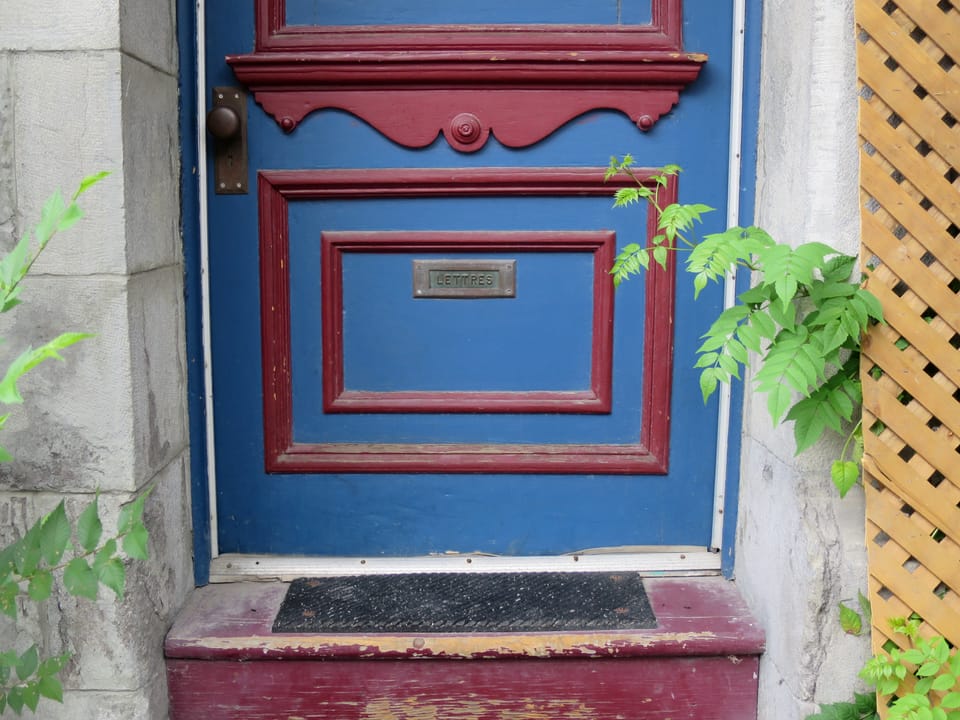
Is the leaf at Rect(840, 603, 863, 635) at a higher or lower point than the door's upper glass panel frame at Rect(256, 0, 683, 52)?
lower

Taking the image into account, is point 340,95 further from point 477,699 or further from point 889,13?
point 477,699

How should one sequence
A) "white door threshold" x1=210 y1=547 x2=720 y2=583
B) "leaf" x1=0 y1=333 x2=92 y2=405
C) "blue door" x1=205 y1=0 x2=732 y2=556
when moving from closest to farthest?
"leaf" x1=0 y1=333 x2=92 y2=405
"blue door" x1=205 y1=0 x2=732 y2=556
"white door threshold" x1=210 y1=547 x2=720 y2=583

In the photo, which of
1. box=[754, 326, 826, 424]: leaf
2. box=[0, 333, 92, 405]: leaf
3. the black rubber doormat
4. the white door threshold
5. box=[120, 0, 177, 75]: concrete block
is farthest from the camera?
the white door threshold

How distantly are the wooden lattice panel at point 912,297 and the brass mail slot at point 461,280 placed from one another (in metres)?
0.85

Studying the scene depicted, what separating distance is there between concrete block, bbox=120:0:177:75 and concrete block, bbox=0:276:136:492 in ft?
1.56

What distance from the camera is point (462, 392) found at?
242 centimetres

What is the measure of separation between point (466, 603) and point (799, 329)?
100 cm

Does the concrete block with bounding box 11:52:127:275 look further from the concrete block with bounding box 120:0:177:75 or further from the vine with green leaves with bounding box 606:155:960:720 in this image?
the vine with green leaves with bounding box 606:155:960:720

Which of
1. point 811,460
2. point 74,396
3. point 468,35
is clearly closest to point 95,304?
point 74,396

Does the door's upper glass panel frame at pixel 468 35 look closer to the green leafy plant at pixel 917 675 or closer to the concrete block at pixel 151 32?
the concrete block at pixel 151 32

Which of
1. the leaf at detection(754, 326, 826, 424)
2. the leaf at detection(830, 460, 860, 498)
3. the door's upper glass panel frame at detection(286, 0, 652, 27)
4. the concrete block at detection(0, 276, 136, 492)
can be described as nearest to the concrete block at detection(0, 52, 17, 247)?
the concrete block at detection(0, 276, 136, 492)

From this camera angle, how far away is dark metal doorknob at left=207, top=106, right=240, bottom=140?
2271mm

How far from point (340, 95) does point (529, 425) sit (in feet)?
3.00

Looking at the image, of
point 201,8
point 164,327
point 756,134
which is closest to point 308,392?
point 164,327
